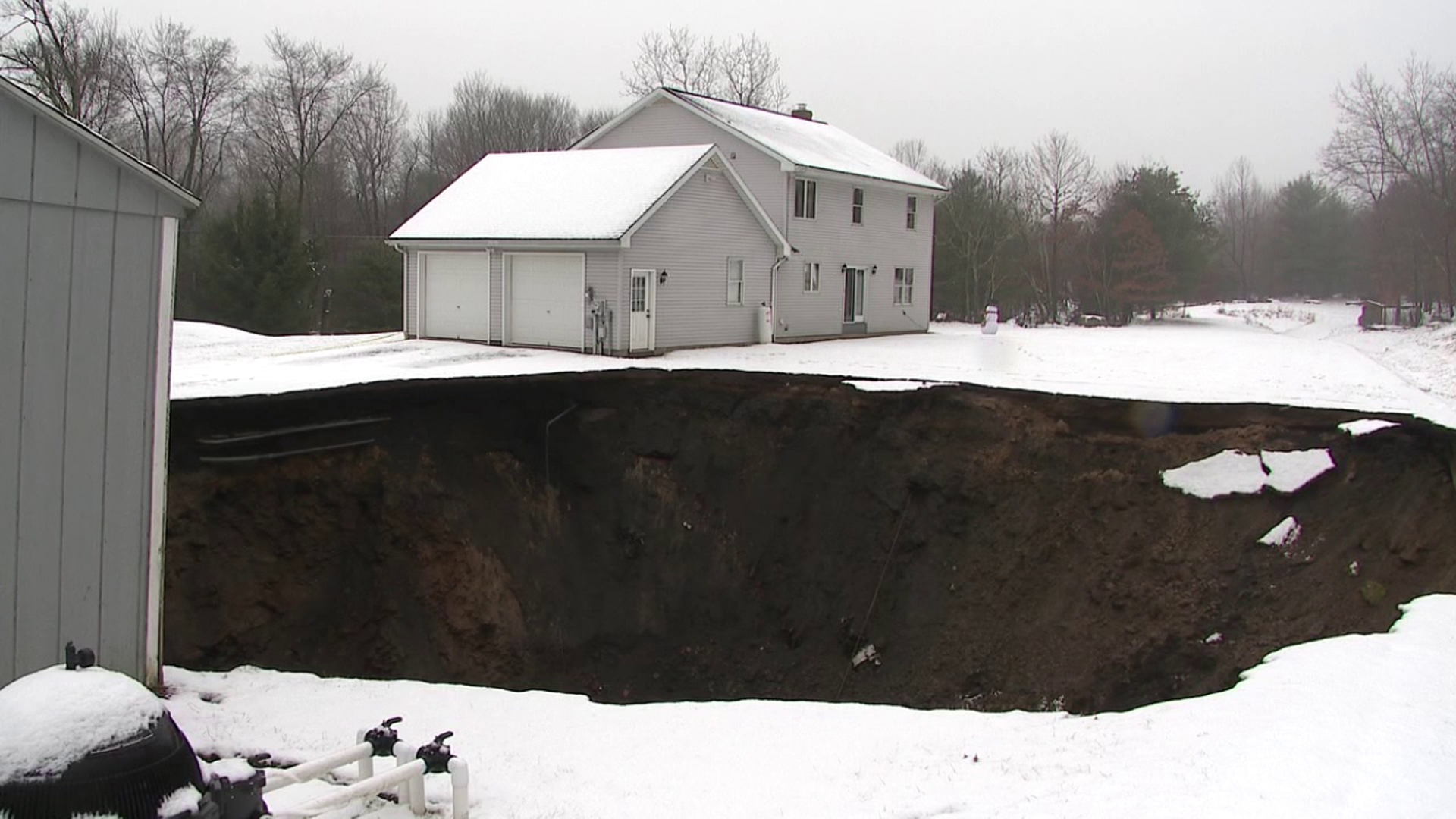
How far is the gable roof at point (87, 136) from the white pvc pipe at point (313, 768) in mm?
4345

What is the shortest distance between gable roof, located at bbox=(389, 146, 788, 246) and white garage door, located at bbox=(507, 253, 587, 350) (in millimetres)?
672

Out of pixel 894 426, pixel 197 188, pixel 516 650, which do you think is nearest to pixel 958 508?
pixel 894 426

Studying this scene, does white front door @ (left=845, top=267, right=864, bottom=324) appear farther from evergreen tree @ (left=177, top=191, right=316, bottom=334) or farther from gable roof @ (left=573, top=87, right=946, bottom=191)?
evergreen tree @ (left=177, top=191, right=316, bottom=334)

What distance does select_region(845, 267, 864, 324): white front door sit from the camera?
34281 mm

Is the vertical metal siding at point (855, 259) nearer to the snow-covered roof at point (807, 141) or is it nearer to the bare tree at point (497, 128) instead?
the snow-covered roof at point (807, 141)

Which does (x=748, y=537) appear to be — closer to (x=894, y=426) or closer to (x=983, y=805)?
(x=894, y=426)

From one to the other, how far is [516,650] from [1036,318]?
41.3m

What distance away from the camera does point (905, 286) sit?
37375 mm

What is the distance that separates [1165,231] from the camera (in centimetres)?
5184

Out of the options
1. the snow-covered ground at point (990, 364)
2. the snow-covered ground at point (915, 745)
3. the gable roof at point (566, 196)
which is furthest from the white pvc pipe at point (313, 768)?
the gable roof at point (566, 196)

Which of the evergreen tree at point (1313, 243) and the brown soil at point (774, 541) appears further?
the evergreen tree at point (1313, 243)

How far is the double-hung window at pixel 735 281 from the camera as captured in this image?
91.6 ft

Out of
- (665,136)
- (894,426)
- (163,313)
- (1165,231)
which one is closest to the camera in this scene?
(163,313)

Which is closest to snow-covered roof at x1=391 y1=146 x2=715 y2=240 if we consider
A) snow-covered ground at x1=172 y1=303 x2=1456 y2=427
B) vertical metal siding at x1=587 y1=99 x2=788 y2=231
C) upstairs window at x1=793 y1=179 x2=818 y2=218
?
snow-covered ground at x1=172 y1=303 x2=1456 y2=427
